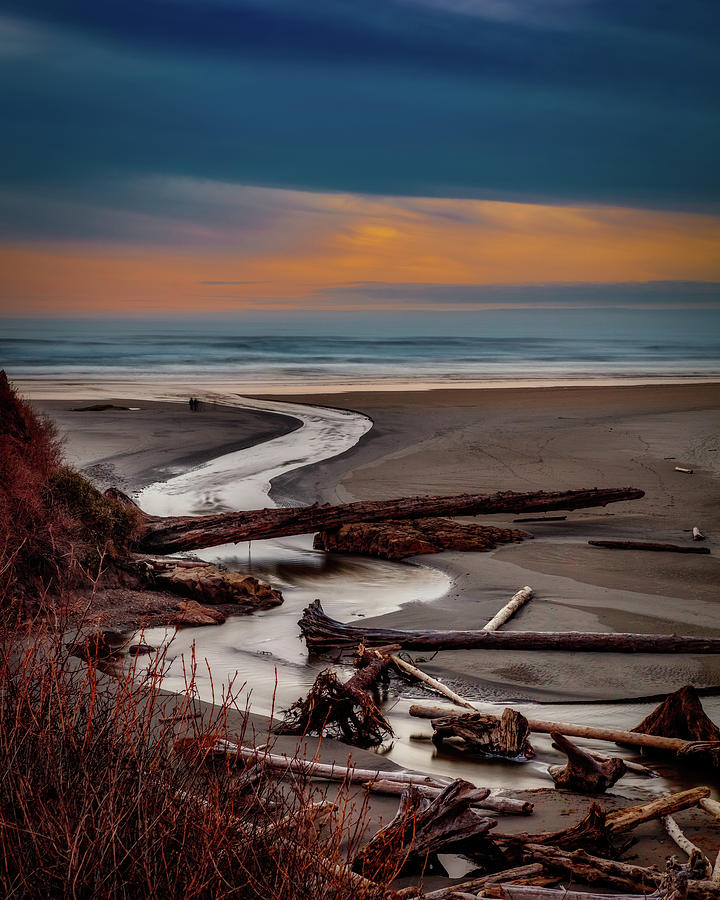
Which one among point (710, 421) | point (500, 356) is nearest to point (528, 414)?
point (710, 421)

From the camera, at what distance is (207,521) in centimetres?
1079

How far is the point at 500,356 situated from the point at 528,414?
38041mm

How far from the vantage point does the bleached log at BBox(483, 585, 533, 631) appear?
8156mm

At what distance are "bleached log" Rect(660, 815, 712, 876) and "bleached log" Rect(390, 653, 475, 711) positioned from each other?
1.91 metres

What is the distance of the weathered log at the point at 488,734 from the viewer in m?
5.57

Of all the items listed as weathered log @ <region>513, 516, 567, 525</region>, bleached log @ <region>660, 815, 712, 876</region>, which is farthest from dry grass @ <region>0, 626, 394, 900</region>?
weathered log @ <region>513, 516, 567, 525</region>

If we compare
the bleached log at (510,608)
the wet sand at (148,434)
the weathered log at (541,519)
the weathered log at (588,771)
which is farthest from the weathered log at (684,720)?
the wet sand at (148,434)

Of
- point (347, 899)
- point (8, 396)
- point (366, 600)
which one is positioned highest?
point (8, 396)

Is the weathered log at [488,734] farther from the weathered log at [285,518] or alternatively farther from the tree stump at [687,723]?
the weathered log at [285,518]

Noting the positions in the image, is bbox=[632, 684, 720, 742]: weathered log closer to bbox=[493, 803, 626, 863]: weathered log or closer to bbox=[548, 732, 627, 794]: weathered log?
bbox=[548, 732, 627, 794]: weathered log

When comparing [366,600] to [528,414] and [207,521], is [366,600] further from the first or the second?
[528,414]

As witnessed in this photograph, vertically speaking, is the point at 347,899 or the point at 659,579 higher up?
the point at 347,899

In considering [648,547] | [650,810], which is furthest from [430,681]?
[648,547]

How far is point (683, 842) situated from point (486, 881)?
1.07 meters
